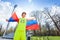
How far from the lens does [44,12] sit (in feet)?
5.21

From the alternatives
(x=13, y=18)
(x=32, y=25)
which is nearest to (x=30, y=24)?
(x=32, y=25)

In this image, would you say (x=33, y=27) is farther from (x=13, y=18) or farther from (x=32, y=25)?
(x=13, y=18)

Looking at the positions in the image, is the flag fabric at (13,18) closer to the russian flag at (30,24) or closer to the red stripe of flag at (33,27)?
the russian flag at (30,24)

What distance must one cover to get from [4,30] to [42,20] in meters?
0.36

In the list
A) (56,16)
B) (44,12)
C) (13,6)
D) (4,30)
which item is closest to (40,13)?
(44,12)

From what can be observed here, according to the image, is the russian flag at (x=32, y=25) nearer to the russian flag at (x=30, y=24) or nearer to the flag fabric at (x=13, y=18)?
the russian flag at (x=30, y=24)

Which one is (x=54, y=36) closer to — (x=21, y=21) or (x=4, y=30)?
(x=21, y=21)

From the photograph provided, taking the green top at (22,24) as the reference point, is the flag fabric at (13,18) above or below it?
above

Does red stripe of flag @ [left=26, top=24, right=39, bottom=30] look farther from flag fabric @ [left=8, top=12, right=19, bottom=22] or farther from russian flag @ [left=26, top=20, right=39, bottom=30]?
flag fabric @ [left=8, top=12, right=19, bottom=22]

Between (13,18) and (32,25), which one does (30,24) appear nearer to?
(32,25)

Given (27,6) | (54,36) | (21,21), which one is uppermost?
(27,6)

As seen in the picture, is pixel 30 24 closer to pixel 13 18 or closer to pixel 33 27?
pixel 33 27

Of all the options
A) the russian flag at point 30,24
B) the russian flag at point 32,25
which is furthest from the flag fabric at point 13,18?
the russian flag at point 32,25

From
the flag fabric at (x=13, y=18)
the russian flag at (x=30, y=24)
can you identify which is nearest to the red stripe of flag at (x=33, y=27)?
the russian flag at (x=30, y=24)
